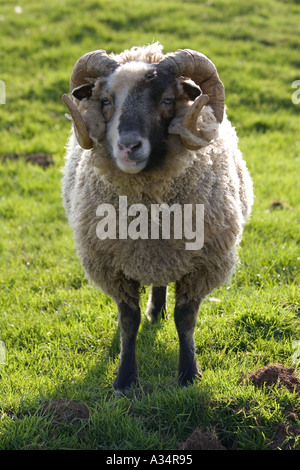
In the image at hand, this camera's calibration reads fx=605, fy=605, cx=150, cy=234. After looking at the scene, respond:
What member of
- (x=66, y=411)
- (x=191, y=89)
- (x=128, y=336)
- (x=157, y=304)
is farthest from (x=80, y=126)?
(x=157, y=304)

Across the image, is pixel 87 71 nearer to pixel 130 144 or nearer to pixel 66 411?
pixel 130 144

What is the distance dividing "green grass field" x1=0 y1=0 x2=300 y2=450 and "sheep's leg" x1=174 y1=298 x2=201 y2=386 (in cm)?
12

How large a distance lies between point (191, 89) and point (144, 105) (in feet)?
1.14

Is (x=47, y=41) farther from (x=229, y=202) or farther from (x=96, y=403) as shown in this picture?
(x=96, y=403)

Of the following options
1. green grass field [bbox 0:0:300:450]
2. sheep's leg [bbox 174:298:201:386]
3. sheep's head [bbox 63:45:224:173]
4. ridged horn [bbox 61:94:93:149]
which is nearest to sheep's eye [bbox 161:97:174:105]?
sheep's head [bbox 63:45:224:173]

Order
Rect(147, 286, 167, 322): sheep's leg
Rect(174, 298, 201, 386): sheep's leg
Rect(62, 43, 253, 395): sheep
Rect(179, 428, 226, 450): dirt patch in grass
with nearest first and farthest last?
Rect(179, 428, 226, 450): dirt patch in grass → Rect(62, 43, 253, 395): sheep → Rect(174, 298, 201, 386): sheep's leg → Rect(147, 286, 167, 322): sheep's leg

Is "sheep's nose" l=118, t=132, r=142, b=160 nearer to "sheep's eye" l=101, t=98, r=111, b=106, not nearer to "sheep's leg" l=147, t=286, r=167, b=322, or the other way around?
"sheep's eye" l=101, t=98, r=111, b=106

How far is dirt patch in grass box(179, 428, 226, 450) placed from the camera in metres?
2.95

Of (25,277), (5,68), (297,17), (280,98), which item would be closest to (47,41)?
(5,68)

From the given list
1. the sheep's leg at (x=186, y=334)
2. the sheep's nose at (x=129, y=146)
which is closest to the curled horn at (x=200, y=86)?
the sheep's nose at (x=129, y=146)

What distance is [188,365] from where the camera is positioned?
371 centimetres

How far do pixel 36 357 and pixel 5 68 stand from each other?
23.9 feet

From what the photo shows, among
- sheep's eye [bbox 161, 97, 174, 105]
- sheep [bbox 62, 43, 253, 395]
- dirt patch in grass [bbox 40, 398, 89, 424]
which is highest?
sheep's eye [bbox 161, 97, 174, 105]

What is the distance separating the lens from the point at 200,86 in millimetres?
3520
